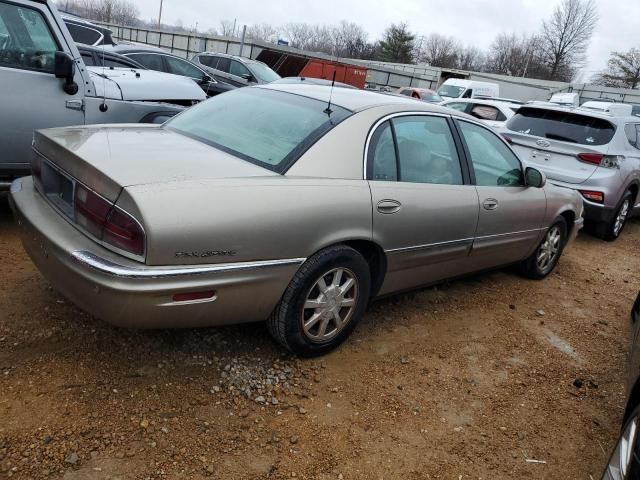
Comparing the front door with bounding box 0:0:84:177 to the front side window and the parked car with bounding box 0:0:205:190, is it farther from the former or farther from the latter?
the front side window

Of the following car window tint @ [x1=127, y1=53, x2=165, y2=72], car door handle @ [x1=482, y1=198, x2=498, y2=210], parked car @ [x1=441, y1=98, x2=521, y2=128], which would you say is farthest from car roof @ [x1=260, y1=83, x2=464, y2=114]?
parked car @ [x1=441, y1=98, x2=521, y2=128]

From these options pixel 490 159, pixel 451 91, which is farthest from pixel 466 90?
pixel 490 159

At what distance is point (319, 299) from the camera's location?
299cm

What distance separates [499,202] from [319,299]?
6.17 ft

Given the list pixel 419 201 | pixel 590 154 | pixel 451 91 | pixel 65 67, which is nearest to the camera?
pixel 419 201

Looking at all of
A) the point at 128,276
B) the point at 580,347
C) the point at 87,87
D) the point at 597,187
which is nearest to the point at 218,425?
the point at 128,276

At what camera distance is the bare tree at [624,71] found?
51.9 metres

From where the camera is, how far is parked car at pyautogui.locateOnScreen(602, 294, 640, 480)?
6.26ft

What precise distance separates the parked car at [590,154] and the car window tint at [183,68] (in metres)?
7.00

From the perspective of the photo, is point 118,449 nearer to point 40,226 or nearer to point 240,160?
point 40,226

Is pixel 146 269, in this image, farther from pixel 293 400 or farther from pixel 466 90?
pixel 466 90

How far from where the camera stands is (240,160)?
2.89 m

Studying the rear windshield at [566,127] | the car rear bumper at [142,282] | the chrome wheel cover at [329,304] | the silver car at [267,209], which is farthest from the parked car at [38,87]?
the rear windshield at [566,127]

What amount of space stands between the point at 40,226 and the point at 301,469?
5.75 ft
